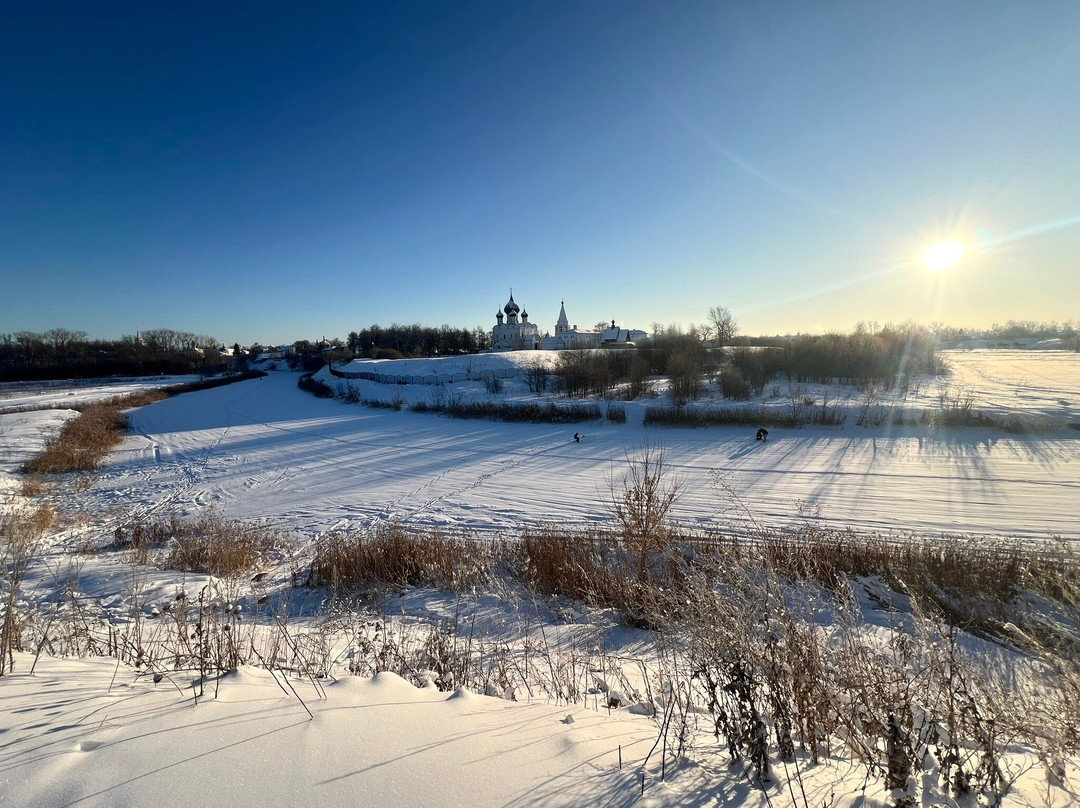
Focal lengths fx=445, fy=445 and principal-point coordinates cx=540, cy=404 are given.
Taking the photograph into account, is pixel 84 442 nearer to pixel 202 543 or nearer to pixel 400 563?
pixel 202 543

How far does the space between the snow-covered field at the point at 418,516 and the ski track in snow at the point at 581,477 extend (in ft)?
0.32

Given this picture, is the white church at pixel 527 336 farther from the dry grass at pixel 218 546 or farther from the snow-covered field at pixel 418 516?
the dry grass at pixel 218 546

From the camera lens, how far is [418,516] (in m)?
11.0

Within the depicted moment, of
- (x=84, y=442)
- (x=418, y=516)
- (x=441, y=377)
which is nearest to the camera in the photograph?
(x=418, y=516)

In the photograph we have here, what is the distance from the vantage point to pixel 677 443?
1825 centimetres

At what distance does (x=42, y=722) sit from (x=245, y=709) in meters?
0.74

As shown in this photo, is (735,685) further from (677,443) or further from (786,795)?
(677,443)

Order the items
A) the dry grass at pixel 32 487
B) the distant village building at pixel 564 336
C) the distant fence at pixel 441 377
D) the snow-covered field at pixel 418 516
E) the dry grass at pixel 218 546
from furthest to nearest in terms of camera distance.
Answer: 1. the distant village building at pixel 564 336
2. the distant fence at pixel 441 377
3. the dry grass at pixel 32 487
4. the dry grass at pixel 218 546
5. the snow-covered field at pixel 418 516

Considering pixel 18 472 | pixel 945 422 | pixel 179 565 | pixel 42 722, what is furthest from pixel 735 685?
pixel 18 472

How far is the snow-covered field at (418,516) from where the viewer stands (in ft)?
5.44

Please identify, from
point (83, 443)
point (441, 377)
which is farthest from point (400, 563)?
point (441, 377)

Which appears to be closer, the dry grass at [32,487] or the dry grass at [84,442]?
the dry grass at [32,487]

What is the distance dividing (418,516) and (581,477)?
5.37 m

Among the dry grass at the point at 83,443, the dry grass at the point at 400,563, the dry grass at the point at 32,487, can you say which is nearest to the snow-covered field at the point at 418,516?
the dry grass at the point at 32,487
